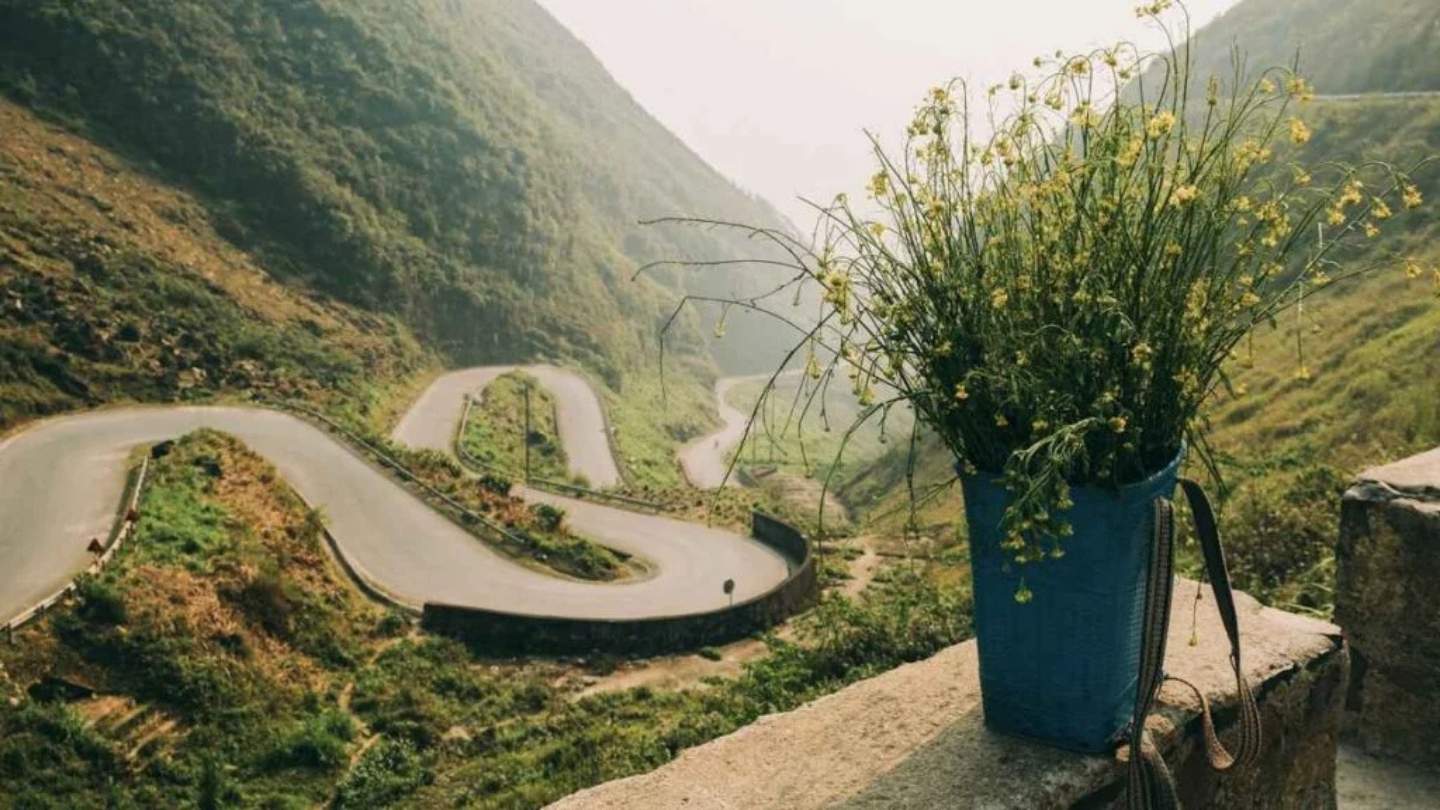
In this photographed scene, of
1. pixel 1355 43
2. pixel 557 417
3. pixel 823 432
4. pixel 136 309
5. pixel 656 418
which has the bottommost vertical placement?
pixel 823 432

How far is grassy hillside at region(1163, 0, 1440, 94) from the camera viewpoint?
5691cm

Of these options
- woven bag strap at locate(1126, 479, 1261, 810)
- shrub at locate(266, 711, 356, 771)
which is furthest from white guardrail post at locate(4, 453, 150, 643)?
woven bag strap at locate(1126, 479, 1261, 810)

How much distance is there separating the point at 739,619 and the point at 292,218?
53.0 meters

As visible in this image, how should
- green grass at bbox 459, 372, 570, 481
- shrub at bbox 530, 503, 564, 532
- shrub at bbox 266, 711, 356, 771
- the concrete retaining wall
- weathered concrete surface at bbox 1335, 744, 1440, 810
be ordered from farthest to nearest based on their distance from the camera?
green grass at bbox 459, 372, 570, 481
shrub at bbox 530, 503, 564, 532
the concrete retaining wall
shrub at bbox 266, 711, 356, 771
weathered concrete surface at bbox 1335, 744, 1440, 810

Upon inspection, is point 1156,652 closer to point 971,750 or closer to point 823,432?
point 971,750

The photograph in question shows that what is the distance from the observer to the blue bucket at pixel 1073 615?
2482 mm

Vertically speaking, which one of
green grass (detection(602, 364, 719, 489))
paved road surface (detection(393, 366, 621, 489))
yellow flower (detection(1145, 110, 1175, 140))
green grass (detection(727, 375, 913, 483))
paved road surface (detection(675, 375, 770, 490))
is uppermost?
yellow flower (detection(1145, 110, 1175, 140))

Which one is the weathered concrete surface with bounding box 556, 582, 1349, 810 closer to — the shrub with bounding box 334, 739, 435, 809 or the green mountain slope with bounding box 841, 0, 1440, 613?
the green mountain slope with bounding box 841, 0, 1440, 613

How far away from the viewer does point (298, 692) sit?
18.1m

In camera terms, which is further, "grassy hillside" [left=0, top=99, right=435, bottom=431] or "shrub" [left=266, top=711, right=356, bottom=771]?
"grassy hillside" [left=0, top=99, right=435, bottom=431]

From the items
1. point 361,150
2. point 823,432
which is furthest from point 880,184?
point 361,150

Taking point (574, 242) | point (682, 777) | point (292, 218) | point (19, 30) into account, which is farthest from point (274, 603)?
point (574, 242)

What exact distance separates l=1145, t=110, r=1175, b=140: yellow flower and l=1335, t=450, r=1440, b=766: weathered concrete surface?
115 inches

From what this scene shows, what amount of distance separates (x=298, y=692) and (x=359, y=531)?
9492 millimetres
